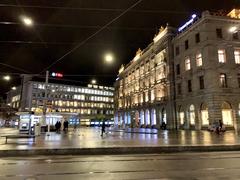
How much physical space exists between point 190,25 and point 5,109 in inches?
2221

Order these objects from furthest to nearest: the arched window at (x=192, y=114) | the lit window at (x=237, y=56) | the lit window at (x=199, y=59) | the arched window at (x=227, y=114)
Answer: the arched window at (x=192, y=114) → the lit window at (x=199, y=59) → the lit window at (x=237, y=56) → the arched window at (x=227, y=114)

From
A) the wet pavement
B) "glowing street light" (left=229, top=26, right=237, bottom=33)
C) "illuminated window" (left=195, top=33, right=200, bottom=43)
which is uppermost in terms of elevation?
"glowing street light" (left=229, top=26, right=237, bottom=33)

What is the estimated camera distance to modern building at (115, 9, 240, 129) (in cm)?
3753

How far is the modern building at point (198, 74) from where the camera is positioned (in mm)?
→ 37531

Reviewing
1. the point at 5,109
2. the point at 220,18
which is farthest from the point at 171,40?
the point at 5,109

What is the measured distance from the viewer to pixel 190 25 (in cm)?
4431

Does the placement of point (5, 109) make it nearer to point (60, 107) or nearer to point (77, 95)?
point (60, 107)

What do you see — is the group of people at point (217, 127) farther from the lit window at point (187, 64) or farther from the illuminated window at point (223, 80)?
the lit window at point (187, 64)

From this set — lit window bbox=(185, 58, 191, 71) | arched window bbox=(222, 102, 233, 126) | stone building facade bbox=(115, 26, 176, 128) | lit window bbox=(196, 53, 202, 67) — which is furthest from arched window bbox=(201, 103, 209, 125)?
stone building facade bbox=(115, 26, 176, 128)

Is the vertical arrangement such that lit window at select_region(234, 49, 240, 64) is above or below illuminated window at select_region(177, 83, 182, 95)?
above

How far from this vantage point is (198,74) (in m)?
41.3

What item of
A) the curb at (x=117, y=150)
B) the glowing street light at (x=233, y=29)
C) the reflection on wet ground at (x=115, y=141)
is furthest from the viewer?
the glowing street light at (x=233, y=29)

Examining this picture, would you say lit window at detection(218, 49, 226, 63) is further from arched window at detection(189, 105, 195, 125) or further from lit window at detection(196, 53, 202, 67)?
arched window at detection(189, 105, 195, 125)

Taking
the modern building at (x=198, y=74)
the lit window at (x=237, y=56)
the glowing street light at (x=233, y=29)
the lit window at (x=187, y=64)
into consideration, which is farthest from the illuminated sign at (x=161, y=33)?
the lit window at (x=237, y=56)
